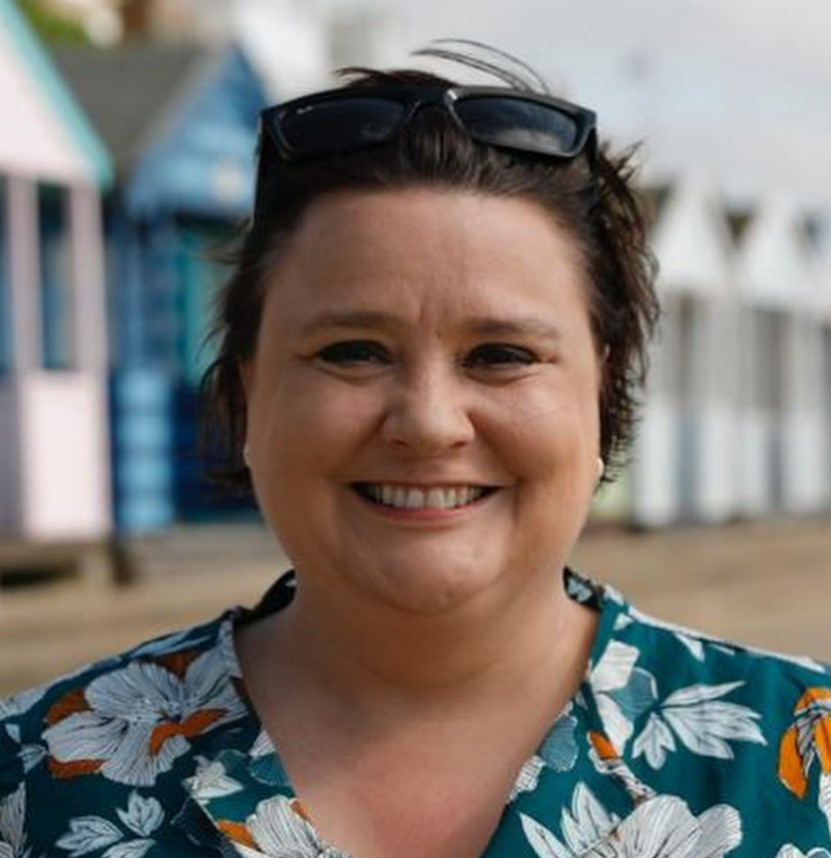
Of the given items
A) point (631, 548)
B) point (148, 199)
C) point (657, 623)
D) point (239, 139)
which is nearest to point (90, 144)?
point (148, 199)

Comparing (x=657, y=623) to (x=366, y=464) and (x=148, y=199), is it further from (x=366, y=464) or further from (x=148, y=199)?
(x=148, y=199)

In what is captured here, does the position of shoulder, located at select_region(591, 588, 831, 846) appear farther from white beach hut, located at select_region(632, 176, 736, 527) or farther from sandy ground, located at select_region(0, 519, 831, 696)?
white beach hut, located at select_region(632, 176, 736, 527)

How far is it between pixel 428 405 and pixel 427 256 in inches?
6.6

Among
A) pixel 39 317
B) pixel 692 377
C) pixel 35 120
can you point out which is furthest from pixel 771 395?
pixel 35 120

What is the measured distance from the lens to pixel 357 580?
1.88 metres

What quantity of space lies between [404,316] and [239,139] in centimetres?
888

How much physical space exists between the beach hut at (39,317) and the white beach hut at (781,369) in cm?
756

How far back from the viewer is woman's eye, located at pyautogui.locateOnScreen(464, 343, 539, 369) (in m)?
1.86

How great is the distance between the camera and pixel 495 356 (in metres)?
1.87

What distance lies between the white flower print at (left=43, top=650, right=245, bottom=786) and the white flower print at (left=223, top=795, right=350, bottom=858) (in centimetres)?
14

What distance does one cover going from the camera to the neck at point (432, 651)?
192 cm

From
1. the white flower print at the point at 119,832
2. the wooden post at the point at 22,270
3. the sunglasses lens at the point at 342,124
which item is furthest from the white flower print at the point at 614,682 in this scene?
the wooden post at the point at 22,270

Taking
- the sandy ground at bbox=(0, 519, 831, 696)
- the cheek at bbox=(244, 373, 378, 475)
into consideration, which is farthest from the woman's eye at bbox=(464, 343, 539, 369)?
the sandy ground at bbox=(0, 519, 831, 696)

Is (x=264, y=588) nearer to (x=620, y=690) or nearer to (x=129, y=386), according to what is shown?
(x=129, y=386)
